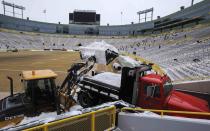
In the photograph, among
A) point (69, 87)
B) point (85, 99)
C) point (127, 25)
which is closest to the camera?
point (69, 87)

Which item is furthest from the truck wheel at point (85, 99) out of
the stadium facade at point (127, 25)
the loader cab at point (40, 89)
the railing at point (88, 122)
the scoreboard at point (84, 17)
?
the scoreboard at point (84, 17)

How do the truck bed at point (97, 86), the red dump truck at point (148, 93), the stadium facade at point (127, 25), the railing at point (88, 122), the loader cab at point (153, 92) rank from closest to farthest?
1. the railing at point (88, 122)
2. the red dump truck at point (148, 93)
3. the loader cab at point (153, 92)
4. the truck bed at point (97, 86)
5. the stadium facade at point (127, 25)

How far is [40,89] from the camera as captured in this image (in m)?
7.75

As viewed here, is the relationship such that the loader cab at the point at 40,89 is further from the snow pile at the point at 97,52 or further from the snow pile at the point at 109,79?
the snow pile at the point at 97,52

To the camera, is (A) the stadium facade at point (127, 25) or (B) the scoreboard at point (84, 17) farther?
(B) the scoreboard at point (84, 17)

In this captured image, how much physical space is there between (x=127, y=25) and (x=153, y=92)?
301ft

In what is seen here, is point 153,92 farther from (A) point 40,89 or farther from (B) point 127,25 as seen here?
(B) point 127,25

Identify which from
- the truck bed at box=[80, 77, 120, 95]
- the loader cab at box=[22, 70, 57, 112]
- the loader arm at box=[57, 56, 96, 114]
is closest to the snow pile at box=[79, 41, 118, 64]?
the loader arm at box=[57, 56, 96, 114]

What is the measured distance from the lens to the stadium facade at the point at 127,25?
2228 inches

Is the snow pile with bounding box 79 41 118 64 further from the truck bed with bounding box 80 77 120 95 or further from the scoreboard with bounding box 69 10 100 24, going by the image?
the scoreboard with bounding box 69 10 100 24

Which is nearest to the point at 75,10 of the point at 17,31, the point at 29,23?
the point at 29,23

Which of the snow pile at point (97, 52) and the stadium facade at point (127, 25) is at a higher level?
the stadium facade at point (127, 25)

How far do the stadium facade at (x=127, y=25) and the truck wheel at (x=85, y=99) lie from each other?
46.3 metres

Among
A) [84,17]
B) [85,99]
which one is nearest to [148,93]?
[85,99]
